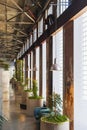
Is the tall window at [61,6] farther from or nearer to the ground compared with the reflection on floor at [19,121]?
farther from the ground

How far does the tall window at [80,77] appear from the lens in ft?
20.8

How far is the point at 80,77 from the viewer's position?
6398mm

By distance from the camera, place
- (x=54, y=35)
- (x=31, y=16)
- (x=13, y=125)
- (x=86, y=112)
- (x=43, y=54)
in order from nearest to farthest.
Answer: (x=86, y=112), (x=13, y=125), (x=54, y=35), (x=43, y=54), (x=31, y=16)

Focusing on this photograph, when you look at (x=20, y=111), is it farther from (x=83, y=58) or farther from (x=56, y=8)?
(x=83, y=58)

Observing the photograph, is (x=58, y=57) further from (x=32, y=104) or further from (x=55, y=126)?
(x=55, y=126)

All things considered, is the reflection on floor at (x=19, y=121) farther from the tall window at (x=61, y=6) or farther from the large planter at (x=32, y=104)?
the tall window at (x=61, y=6)

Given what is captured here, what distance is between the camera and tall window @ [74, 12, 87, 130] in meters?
6.33

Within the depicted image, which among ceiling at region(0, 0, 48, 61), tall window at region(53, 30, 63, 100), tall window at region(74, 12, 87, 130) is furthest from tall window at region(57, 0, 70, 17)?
ceiling at region(0, 0, 48, 61)

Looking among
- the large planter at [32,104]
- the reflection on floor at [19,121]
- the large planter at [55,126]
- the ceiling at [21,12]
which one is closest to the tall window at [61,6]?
the ceiling at [21,12]

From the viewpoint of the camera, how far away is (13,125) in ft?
26.6

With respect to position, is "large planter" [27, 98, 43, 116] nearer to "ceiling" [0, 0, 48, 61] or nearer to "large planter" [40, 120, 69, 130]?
"ceiling" [0, 0, 48, 61]

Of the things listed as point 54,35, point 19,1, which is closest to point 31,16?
point 19,1

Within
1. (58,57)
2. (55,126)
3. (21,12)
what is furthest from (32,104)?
(55,126)

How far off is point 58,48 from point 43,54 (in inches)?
120
